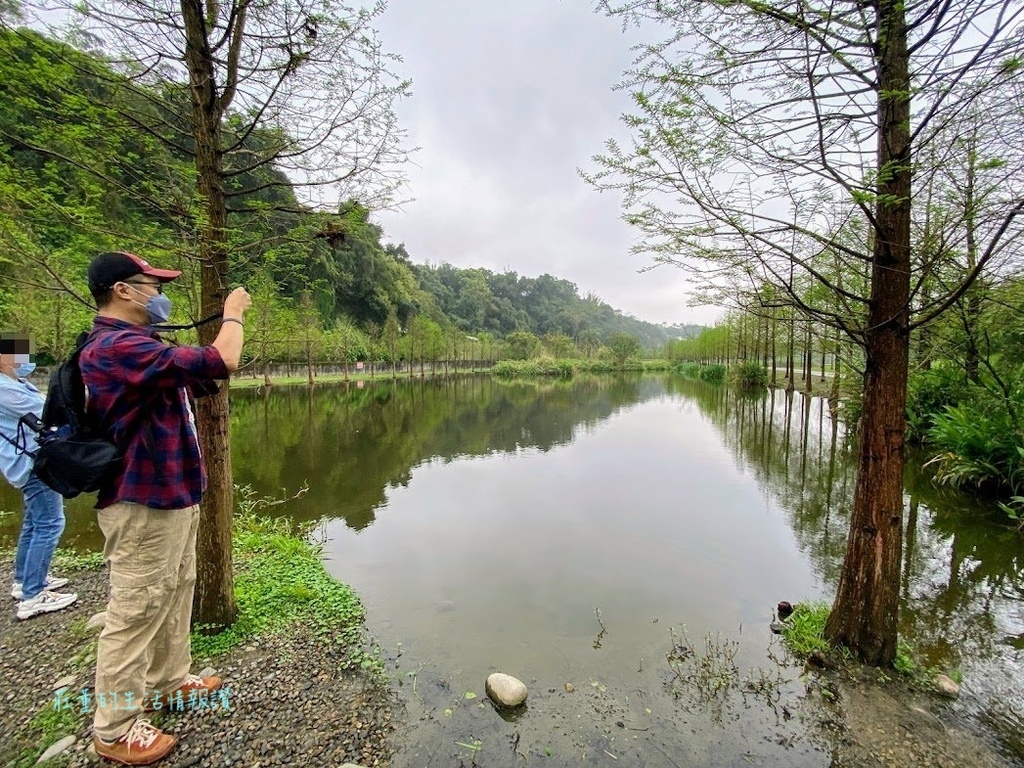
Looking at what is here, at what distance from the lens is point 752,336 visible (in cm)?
3059

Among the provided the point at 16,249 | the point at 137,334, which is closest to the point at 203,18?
the point at 16,249

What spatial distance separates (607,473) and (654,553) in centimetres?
408

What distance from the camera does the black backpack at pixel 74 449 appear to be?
1862 mm

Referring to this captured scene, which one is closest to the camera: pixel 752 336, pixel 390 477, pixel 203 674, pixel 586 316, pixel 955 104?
pixel 955 104

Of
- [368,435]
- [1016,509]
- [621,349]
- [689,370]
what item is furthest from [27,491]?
[621,349]

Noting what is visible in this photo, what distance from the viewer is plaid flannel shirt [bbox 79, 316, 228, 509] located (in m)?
1.80

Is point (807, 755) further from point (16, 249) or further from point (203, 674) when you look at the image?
point (16, 249)

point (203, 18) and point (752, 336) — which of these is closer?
point (203, 18)

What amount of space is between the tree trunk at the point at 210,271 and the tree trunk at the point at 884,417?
3.94 meters

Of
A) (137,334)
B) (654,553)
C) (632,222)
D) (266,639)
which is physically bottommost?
(654,553)

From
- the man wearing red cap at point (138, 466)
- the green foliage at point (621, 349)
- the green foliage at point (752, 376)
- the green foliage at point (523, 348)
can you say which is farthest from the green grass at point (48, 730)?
the green foliage at point (621, 349)

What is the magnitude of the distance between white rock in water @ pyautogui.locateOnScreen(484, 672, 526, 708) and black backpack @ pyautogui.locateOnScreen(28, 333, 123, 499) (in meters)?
2.55

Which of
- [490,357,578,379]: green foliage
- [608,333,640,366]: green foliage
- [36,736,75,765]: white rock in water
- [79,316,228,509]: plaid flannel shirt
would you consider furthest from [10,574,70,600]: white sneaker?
[608,333,640,366]: green foliage

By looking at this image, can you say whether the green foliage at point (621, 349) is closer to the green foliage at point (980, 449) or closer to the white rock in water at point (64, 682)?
the green foliage at point (980, 449)
